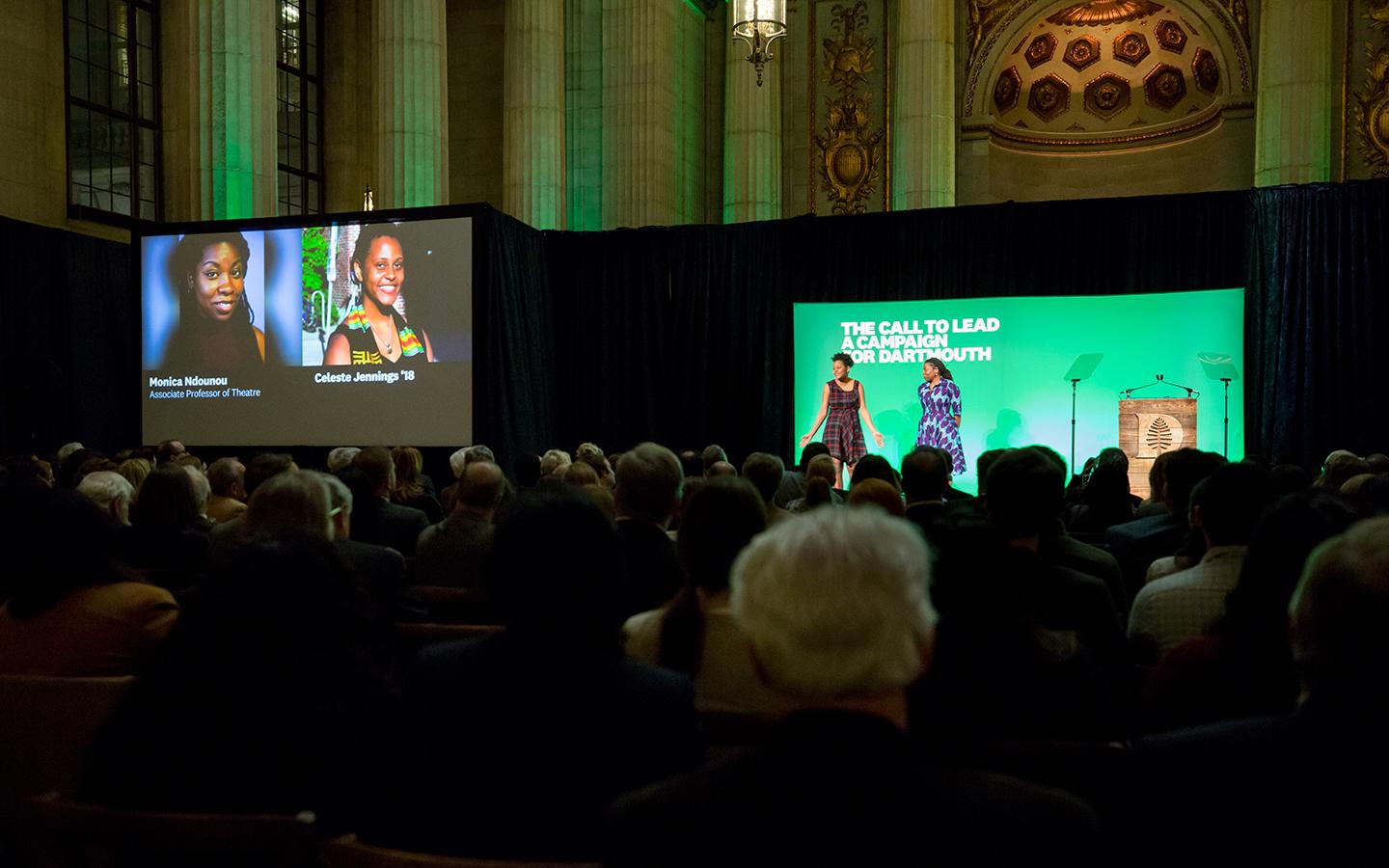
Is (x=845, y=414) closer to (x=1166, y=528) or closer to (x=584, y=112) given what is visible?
(x=584, y=112)

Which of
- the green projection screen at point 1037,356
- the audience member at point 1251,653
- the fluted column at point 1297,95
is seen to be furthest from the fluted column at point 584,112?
the audience member at point 1251,653

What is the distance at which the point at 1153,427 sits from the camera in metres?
11.3

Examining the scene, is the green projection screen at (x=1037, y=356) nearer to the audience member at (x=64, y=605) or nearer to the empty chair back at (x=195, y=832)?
the audience member at (x=64, y=605)

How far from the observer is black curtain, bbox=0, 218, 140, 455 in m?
10.2

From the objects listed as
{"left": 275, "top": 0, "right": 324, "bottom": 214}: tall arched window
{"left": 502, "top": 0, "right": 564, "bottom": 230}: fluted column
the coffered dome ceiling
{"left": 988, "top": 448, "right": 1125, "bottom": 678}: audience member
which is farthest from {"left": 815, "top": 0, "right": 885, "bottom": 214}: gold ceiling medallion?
{"left": 988, "top": 448, "right": 1125, "bottom": 678}: audience member

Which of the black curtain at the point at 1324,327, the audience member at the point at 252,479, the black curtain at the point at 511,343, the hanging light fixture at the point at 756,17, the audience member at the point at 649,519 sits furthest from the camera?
the black curtain at the point at 511,343

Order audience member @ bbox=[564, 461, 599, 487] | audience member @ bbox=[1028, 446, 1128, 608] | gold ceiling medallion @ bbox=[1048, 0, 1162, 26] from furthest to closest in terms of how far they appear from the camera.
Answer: gold ceiling medallion @ bbox=[1048, 0, 1162, 26], audience member @ bbox=[564, 461, 599, 487], audience member @ bbox=[1028, 446, 1128, 608]

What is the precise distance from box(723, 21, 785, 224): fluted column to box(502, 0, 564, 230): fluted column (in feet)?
8.73

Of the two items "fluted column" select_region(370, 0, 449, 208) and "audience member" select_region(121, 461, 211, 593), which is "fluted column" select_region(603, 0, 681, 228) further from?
"audience member" select_region(121, 461, 211, 593)

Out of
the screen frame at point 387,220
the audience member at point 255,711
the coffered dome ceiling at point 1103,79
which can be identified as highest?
the coffered dome ceiling at point 1103,79

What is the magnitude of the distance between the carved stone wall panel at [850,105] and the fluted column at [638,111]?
7.37ft

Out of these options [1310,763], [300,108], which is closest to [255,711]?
[1310,763]

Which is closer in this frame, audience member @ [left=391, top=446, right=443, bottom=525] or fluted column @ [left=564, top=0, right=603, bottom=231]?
audience member @ [left=391, top=446, right=443, bottom=525]

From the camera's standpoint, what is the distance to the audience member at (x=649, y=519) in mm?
3533
